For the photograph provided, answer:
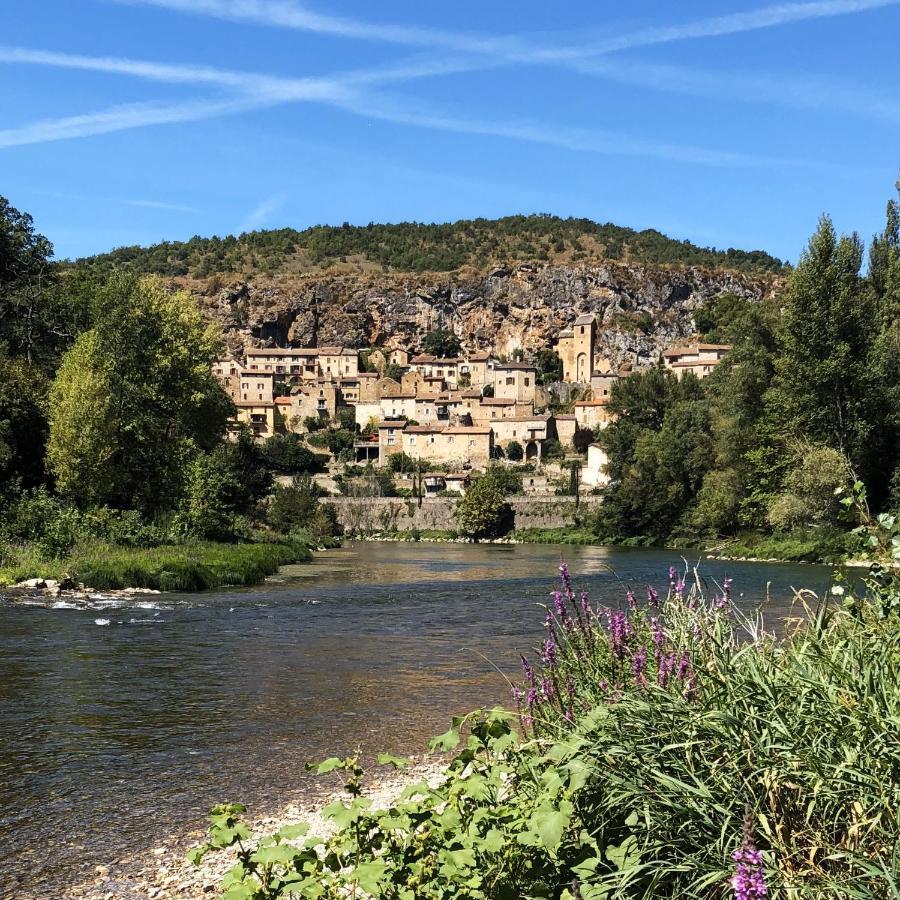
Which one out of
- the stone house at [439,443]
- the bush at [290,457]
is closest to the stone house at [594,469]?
the stone house at [439,443]

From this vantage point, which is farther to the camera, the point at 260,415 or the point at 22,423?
the point at 260,415

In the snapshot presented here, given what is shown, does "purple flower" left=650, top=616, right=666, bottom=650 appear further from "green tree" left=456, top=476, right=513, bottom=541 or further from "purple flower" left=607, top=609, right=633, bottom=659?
"green tree" left=456, top=476, right=513, bottom=541

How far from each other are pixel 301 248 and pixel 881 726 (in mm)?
179148

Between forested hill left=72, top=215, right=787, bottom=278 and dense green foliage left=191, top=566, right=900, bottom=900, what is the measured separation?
15092cm

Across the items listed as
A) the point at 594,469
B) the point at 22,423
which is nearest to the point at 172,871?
the point at 22,423

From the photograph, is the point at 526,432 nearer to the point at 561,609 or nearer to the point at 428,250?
the point at 428,250

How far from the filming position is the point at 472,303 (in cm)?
14838

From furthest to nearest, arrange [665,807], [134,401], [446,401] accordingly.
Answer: [446,401]
[134,401]
[665,807]

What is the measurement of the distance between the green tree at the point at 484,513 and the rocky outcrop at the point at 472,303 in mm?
75216

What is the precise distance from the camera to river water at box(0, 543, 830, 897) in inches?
269

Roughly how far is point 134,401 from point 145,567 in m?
11.1

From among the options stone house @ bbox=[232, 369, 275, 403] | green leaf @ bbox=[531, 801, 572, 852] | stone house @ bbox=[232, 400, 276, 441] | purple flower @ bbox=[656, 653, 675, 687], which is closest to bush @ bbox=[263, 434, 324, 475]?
stone house @ bbox=[232, 400, 276, 441]

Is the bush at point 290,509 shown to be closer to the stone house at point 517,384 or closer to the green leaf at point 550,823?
the stone house at point 517,384

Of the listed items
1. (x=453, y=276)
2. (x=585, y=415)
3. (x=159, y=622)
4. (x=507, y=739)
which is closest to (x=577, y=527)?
(x=585, y=415)
